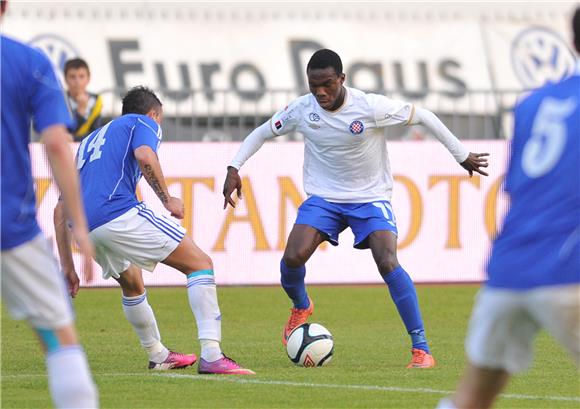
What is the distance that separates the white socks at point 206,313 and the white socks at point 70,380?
3800 mm

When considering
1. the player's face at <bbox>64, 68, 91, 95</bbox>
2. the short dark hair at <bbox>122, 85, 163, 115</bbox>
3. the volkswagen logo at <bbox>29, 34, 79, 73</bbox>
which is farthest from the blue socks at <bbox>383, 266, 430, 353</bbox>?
the volkswagen logo at <bbox>29, 34, 79, 73</bbox>

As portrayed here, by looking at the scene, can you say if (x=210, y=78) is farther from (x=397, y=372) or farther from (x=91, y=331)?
(x=397, y=372)

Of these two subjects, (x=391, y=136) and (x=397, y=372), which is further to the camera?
(x=391, y=136)

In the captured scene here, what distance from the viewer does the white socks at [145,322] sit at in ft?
33.7

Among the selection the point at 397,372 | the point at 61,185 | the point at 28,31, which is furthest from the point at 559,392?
the point at 28,31

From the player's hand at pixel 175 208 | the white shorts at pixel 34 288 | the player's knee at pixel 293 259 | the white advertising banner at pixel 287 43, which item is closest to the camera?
the white shorts at pixel 34 288

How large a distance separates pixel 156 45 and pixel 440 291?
1296 cm

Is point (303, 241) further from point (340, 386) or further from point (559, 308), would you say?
point (559, 308)

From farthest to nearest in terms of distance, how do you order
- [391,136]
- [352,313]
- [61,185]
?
1. [391,136]
2. [352,313]
3. [61,185]

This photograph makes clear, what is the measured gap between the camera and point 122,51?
93.1ft

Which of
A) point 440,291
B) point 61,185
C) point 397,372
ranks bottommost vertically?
point 440,291

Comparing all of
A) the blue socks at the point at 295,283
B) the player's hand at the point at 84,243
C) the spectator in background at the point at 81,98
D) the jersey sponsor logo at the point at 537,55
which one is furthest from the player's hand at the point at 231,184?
the jersey sponsor logo at the point at 537,55

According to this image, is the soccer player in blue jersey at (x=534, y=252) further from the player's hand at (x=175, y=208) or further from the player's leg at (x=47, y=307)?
the player's hand at (x=175, y=208)

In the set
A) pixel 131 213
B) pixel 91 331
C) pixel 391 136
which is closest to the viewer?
pixel 131 213
